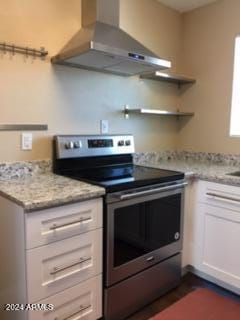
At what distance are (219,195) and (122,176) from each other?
0.74 metres

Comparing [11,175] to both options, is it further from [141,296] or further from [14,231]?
[141,296]

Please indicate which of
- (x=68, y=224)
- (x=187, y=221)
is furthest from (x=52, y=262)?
(x=187, y=221)

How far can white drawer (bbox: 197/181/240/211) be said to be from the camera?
1954 millimetres

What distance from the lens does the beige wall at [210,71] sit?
2.58 meters

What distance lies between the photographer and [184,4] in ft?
8.86

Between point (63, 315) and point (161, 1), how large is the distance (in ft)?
8.98

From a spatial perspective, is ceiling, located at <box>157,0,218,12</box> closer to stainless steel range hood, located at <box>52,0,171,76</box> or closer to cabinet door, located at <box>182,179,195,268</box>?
stainless steel range hood, located at <box>52,0,171,76</box>

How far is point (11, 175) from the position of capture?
1.84 metres

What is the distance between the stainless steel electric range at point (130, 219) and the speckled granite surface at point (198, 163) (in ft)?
0.74

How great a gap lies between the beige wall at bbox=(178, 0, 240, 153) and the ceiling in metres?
0.06

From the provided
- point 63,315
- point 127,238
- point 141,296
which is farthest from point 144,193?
point 63,315

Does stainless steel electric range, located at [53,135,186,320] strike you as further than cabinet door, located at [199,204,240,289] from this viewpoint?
No

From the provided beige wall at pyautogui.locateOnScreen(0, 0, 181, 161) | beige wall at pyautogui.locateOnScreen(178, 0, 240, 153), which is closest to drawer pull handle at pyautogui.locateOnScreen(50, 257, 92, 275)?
beige wall at pyautogui.locateOnScreen(0, 0, 181, 161)

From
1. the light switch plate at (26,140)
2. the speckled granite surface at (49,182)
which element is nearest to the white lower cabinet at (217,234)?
the speckled granite surface at (49,182)
